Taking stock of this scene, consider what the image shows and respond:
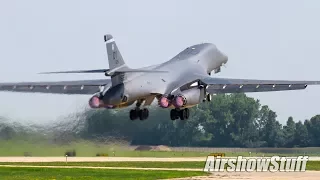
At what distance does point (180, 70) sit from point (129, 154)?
32714 mm

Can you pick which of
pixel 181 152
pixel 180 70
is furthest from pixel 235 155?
pixel 180 70

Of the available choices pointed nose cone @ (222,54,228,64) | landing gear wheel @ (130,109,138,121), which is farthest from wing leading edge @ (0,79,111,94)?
pointed nose cone @ (222,54,228,64)

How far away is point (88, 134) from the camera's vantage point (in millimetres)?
82875

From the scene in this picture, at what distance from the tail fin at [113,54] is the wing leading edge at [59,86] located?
4633 mm

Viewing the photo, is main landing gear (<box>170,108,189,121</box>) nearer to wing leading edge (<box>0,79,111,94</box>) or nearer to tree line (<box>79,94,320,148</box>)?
wing leading edge (<box>0,79,111,94</box>)

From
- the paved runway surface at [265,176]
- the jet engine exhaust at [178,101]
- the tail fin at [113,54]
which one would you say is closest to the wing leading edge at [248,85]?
the jet engine exhaust at [178,101]

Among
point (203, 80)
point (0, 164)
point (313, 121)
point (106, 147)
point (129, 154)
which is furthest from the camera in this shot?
point (313, 121)

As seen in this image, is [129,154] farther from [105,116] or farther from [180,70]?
[180,70]

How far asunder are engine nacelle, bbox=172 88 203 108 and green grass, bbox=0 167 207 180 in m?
7.69

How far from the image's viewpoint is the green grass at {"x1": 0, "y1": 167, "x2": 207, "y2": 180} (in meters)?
75.2

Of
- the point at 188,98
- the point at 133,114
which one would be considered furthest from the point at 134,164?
the point at 188,98

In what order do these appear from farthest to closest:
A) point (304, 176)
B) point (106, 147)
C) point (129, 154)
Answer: point (129, 154), point (106, 147), point (304, 176)

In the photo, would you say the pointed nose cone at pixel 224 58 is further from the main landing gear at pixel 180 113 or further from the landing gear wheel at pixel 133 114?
the landing gear wheel at pixel 133 114

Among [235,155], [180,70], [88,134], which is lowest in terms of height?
[235,155]
